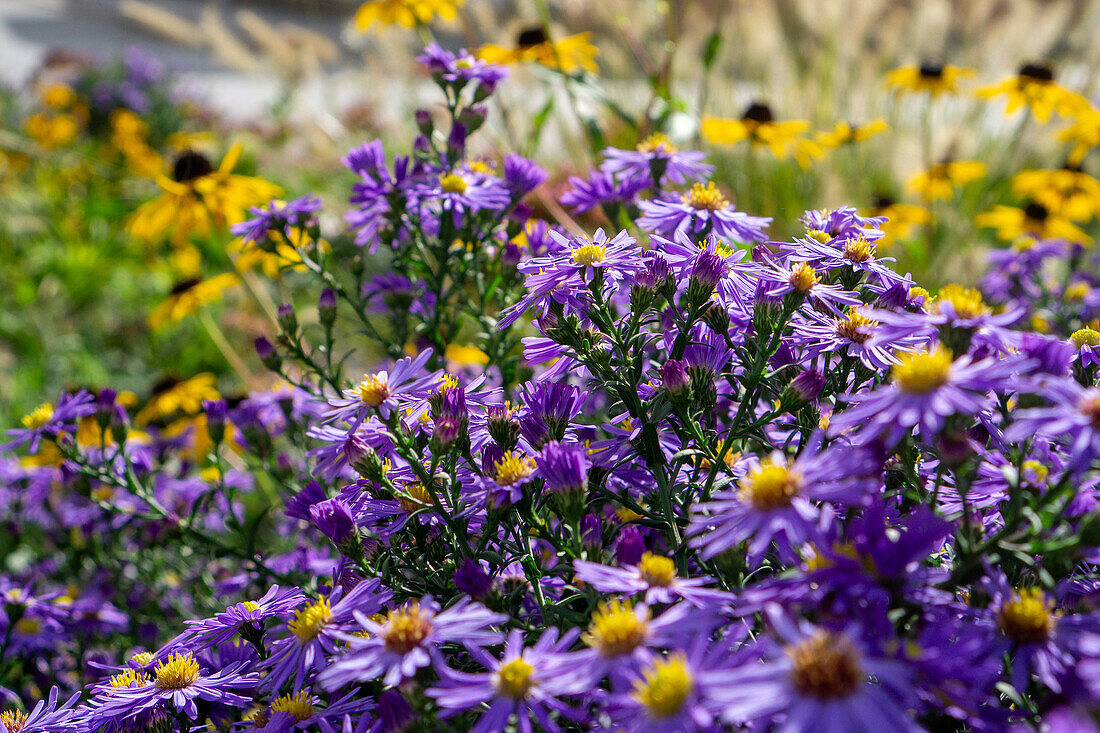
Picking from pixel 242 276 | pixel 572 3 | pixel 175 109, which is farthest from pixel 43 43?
pixel 242 276

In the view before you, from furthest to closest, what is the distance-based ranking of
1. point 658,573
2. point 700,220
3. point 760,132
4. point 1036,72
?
point 1036,72 < point 760,132 < point 700,220 < point 658,573

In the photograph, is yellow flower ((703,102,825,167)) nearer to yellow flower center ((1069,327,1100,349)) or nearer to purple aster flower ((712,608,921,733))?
yellow flower center ((1069,327,1100,349))

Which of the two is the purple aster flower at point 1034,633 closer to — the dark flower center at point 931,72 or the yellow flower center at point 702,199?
the yellow flower center at point 702,199

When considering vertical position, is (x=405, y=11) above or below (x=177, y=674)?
above

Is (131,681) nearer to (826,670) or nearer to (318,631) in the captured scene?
(318,631)

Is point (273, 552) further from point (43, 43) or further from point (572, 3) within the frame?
point (43, 43)

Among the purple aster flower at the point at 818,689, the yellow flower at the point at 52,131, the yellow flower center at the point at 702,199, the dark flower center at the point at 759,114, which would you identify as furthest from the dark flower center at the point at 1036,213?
the yellow flower at the point at 52,131

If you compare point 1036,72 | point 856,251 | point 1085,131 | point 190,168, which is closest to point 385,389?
point 856,251
